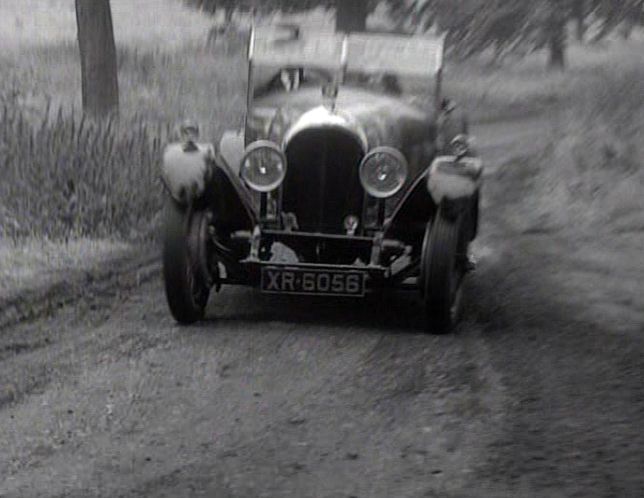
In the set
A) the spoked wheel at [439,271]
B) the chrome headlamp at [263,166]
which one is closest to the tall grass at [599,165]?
the spoked wheel at [439,271]

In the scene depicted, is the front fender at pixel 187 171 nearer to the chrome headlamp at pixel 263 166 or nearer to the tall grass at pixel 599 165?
the chrome headlamp at pixel 263 166

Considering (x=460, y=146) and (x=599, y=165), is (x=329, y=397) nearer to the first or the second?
(x=460, y=146)

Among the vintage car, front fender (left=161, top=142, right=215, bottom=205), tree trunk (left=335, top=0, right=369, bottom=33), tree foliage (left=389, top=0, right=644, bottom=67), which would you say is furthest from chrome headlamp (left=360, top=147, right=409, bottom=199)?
tree trunk (left=335, top=0, right=369, bottom=33)

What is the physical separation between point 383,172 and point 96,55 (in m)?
9.54

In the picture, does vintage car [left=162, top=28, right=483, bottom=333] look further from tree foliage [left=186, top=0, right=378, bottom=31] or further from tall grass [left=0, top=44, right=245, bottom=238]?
tree foliage [left=186, top=0, right=378, bottom=31]

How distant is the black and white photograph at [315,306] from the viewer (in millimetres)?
5965

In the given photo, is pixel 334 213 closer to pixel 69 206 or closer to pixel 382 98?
pixel 382 98

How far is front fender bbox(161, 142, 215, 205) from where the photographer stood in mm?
8641

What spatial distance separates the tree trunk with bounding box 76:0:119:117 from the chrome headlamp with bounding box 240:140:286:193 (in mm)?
8882

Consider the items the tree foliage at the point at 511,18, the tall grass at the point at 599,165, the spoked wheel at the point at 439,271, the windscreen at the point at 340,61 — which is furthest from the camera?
the tree foliage at the point at 511,18

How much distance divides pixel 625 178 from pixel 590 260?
396 centimetres

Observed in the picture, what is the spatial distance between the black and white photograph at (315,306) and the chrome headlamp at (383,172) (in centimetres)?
1

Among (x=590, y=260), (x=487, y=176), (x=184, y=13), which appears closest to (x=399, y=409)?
(x=590, y=260)

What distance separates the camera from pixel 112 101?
1716cm
